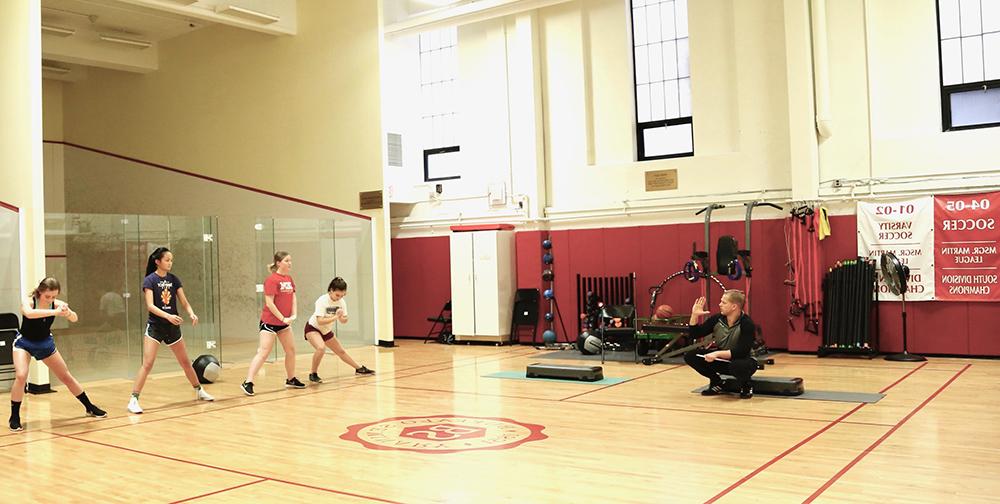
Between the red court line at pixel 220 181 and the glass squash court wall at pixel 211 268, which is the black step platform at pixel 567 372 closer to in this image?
the glass squash court wall at pixel 211 268

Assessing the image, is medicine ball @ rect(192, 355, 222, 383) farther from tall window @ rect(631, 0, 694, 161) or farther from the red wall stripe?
tall window @ rect(631, 0, 694, 161)

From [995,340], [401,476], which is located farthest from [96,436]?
[995,340]

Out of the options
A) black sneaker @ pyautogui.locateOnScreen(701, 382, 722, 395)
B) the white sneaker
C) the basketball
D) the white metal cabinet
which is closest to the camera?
the white sneaker

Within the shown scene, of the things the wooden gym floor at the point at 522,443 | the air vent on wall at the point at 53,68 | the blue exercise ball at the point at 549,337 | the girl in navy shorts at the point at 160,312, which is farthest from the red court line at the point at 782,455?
the air vent on wall at the point at 53,68

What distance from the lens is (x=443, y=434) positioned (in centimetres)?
679

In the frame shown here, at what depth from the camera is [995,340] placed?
10.5m

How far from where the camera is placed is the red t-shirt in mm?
8992

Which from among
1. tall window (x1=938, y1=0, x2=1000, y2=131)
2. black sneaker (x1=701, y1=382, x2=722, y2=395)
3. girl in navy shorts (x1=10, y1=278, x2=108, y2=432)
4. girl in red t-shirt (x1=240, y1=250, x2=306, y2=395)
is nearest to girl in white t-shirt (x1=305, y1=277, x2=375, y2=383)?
girl in red t-shirt (x1=240, y1=250, x2=306, y2=395)

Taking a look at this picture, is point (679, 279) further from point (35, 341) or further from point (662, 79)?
point (35, 341)

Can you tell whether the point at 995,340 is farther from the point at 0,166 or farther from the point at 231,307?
the point at 0,166

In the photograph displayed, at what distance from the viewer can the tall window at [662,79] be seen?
1308 centimetres

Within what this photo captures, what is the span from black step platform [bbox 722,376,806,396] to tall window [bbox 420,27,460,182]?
822 cm

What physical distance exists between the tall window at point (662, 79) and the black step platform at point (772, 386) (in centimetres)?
550

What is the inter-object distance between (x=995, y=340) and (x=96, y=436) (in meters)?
10.1
